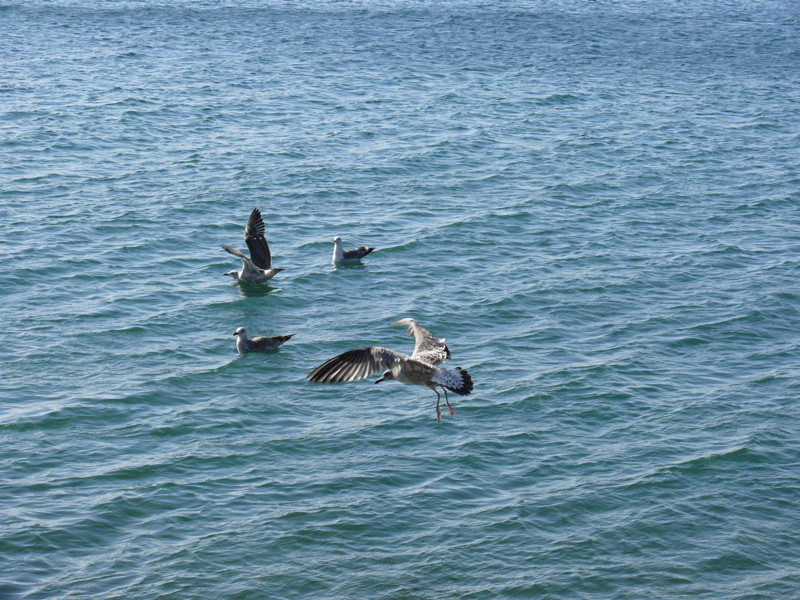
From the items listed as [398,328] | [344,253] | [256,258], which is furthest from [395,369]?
[344,253]

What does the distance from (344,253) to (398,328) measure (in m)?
3.77

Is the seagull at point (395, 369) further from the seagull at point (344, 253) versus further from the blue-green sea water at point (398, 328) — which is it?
the seagull at point (344, 253)

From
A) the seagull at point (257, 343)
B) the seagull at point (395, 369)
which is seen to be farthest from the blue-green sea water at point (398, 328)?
the seagull at point (395, 369)

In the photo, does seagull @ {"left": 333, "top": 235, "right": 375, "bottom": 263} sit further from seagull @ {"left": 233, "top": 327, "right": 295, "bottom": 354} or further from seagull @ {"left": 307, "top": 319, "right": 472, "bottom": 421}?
seagull @ {"left": 307, "top": 319, "right": 472, "bottom": 421}

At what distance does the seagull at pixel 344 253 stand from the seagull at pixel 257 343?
4015mm

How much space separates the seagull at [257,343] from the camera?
20453 mm

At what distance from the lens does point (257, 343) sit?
20.5 meters

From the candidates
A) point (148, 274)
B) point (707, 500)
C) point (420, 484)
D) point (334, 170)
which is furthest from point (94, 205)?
point (707, 500)

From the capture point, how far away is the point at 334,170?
3036 cm

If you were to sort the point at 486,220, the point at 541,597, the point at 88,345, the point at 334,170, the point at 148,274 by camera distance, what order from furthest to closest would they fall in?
1. the point at 334,170
2. the point at 486,220
3. the point at 148,274
4. the point at 88,345
5. the point at 541,597

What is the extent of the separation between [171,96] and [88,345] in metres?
19.0

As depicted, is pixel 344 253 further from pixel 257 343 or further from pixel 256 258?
pixel 257 343

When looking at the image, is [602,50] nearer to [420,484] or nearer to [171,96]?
[171,96]

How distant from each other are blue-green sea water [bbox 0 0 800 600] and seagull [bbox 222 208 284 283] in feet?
0.98
